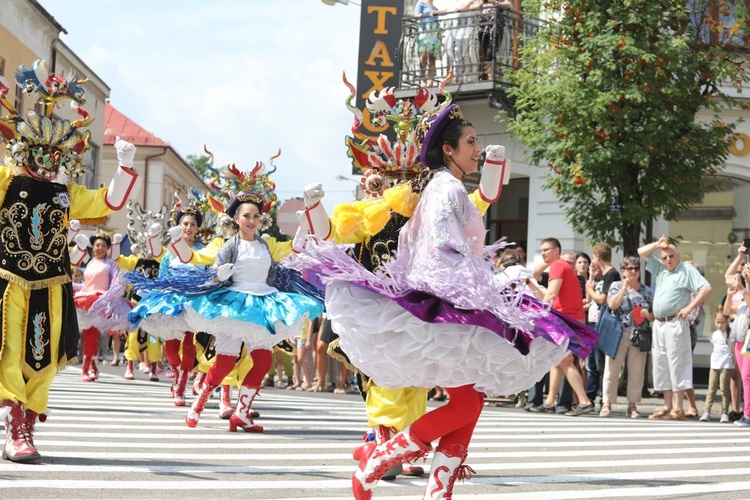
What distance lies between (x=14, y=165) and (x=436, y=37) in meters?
14.6

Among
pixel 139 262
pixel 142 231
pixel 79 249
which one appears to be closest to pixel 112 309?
pixel 139 262

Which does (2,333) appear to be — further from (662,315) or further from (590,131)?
(590,131)

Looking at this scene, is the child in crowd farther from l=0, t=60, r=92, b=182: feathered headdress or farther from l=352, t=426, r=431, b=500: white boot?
l=352, t=426, r=431, b=500: white boot

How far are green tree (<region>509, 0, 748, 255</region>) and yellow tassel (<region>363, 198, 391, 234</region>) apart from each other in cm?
909

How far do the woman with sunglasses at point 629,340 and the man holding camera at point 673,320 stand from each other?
9.8 inches

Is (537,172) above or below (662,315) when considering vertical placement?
above

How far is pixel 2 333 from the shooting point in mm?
7012

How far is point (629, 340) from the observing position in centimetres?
1298

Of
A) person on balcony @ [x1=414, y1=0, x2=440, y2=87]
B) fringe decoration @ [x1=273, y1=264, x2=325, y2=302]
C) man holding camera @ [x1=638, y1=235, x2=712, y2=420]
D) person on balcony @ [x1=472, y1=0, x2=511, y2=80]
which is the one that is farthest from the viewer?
person on balcony @ [x1=414, y1=0, x2=440, y2=87]

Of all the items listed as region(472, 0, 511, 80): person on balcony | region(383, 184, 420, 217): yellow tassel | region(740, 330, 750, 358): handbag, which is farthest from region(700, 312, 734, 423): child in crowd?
region(472, 0, 511, 80): person on balcony

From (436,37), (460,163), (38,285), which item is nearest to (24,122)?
Result: (38,285)

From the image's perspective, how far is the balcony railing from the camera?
66.0ft

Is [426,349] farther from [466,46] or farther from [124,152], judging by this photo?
[466,46]

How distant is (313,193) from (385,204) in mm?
650
